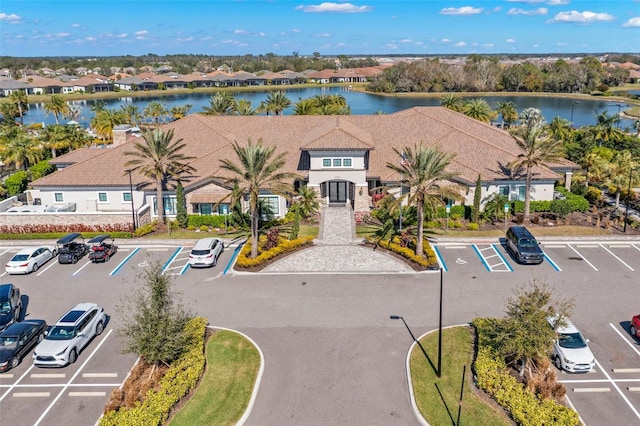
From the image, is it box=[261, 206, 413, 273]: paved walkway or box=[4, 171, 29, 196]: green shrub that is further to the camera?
box=[4, 171, 29, 196]: green shrub

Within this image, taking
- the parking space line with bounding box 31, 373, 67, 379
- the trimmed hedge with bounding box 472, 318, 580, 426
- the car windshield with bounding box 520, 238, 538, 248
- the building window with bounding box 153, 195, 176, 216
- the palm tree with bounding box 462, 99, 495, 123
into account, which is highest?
the palm tree with bounding box 462, 99, 495, 123

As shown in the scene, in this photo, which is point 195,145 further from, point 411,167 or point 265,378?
Answer: point 265,378

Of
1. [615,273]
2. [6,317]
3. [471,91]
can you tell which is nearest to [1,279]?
[6,317]

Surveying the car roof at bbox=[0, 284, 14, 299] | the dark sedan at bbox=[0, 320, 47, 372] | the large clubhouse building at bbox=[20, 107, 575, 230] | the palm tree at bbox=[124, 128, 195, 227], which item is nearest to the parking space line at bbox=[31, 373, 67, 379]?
the dark sedan at bbox=[0, 320, 47, 372]

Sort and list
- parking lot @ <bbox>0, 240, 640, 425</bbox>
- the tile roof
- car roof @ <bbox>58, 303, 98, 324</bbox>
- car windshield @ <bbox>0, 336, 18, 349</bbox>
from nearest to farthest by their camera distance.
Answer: parking lot @ <bbox>0, 240, 640, 425</bbox> → car windshield @ <bbox>0, 336, 18, 349</bbox> → car roof @ <bbox>58, 303, 98, 324</bbox> → the tile roof

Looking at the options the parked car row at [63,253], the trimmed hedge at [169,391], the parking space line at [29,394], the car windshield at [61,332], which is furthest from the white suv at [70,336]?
the parked car row at [63,253]

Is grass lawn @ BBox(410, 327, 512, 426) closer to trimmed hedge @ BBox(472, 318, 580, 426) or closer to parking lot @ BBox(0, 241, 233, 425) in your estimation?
trimmed hedge @ BBox(472, 318, 580, 426)

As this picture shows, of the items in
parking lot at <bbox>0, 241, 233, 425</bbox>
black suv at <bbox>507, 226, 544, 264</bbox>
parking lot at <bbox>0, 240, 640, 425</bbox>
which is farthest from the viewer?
black suv at <bbox>507, 226, 544, 264</bbox>
